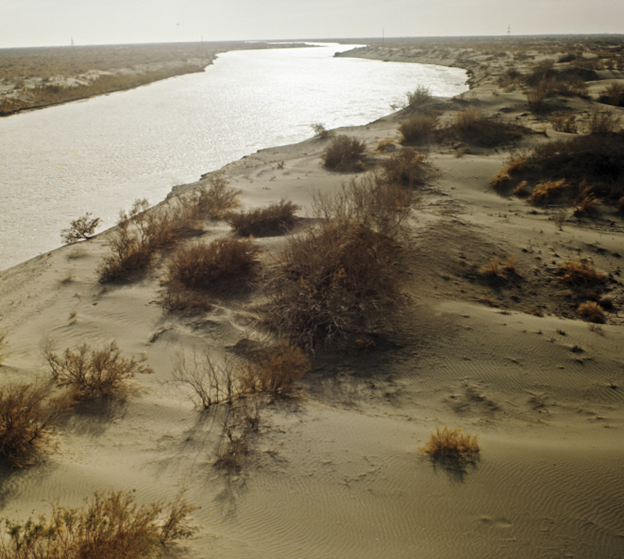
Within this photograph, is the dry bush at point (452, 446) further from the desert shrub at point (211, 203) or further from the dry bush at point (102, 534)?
the desert shrub at point (211, 203)

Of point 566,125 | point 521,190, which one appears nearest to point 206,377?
point 521,190

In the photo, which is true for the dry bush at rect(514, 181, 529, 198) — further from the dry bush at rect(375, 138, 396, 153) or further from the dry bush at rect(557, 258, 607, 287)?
the dry bush at rect(375, 138, 396, 153)

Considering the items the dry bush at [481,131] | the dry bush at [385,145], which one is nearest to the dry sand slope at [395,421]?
the dry bush at [481,131]

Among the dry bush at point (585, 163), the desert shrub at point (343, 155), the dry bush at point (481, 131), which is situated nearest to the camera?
the dry bush at point (585, 163)

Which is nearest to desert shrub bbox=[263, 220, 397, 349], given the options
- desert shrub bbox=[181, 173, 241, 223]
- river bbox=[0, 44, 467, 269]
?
desert shrub bbox=[181, 173, 241, 223]

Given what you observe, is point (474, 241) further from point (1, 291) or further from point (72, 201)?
point (72, 201)

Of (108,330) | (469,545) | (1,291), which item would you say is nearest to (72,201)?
(1,291)
